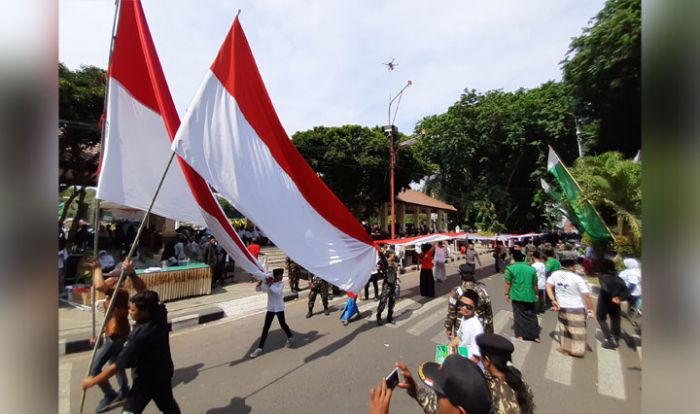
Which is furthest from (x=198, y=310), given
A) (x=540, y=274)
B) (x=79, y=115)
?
(x=79, y=115)

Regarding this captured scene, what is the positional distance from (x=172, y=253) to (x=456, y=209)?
86.6 feet

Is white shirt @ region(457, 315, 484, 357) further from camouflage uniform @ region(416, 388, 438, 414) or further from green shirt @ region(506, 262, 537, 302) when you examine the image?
green shirt @ region(506, 262, 537, 302)

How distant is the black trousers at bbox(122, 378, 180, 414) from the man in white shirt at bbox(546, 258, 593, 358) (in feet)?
18.0

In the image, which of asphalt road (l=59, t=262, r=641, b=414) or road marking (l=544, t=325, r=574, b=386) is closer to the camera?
asphalt road (l=59, t=262, r=641, b=414)

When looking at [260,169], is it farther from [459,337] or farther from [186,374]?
[186,374]

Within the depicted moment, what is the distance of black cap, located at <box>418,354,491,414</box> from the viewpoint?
1319 mm

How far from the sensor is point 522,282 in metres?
5.20

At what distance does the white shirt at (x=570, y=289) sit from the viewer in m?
4.57

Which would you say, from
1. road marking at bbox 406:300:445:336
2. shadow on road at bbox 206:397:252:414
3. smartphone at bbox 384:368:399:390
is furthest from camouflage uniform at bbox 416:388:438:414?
road marking at bbox 406:300:445:336

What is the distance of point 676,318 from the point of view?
1308 mm

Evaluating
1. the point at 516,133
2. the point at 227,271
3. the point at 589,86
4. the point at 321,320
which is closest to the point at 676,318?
the point at 321,320

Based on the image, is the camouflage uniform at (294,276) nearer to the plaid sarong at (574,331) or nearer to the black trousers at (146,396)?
the black trousers at (146,396)


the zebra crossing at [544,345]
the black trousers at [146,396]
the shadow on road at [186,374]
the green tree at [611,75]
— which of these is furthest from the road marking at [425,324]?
the green tree at [611,75]

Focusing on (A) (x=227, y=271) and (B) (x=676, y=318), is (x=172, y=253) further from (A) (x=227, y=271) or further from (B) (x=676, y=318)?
(B) (x=676, y=318)
